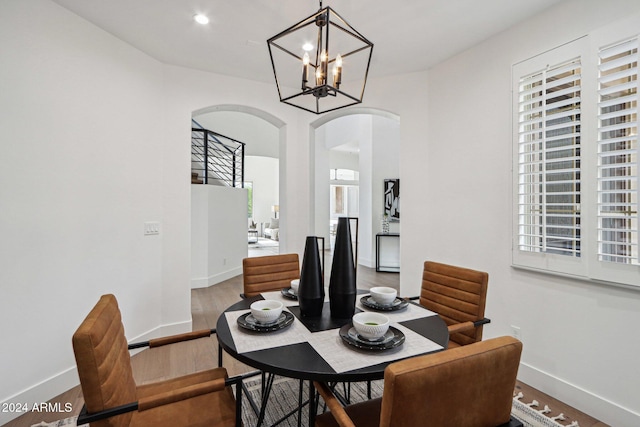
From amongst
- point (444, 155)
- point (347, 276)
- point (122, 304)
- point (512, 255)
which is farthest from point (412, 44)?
point (122, 304)

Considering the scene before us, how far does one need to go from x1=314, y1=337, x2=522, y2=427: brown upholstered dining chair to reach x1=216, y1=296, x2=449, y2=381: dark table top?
14 cm

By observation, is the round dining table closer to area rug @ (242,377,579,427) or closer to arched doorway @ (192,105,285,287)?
area rug @ (242,377,579,427)

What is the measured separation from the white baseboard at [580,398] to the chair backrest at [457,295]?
2.82 feet

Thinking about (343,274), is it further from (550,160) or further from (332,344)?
A: (550,160)

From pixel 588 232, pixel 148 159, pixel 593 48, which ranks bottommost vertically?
pixel 588 232

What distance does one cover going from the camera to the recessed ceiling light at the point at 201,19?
8.10 feet

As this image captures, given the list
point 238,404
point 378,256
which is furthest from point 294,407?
point 378,256

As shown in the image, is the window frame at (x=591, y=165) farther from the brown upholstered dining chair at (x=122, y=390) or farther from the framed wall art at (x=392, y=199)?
the framed wall art at (x=392, y=199)

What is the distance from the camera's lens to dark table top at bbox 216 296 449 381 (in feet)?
3.69

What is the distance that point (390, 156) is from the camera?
686 centimetres

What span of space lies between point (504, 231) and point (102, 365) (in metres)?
2.84

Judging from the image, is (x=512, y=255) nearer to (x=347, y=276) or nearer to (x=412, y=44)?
(x=347, y=276)

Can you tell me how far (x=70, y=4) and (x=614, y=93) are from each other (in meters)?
3.80

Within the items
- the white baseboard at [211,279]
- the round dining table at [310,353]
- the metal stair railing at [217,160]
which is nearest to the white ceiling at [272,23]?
the round dining table at [310,353]
